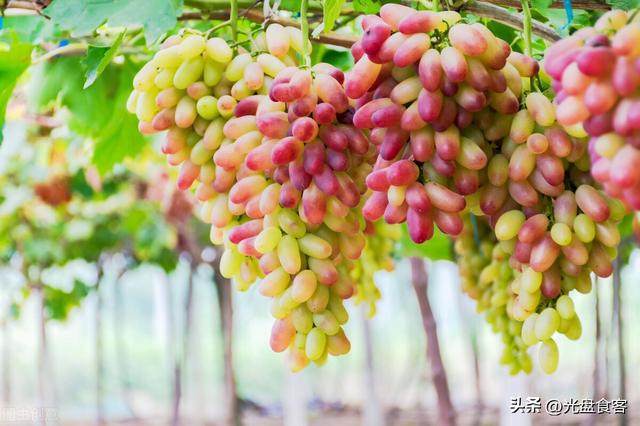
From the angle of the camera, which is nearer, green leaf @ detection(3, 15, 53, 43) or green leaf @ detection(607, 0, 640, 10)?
green leaf @ detection(607, 0, 640, 10)

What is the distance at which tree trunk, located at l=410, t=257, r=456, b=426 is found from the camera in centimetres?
208

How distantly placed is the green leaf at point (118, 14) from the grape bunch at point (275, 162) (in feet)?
0.32

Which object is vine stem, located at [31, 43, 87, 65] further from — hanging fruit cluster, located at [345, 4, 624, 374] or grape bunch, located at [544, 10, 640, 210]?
grape bunch, located at [544, 10, 640, 210]

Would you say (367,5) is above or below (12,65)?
above

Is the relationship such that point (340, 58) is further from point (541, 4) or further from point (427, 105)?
point (427, 105)

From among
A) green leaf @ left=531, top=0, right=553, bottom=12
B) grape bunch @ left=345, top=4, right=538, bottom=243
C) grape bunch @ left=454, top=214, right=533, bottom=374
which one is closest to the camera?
grape bunch @ left=345, top=4, right=538, bottom=243

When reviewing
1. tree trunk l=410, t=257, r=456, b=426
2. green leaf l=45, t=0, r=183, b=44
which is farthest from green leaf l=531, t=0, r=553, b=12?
tree trunk l=410, t=257, r=456, b=426

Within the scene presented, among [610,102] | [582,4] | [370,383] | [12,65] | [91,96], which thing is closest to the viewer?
[610,102]

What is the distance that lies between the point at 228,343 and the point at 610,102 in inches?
219

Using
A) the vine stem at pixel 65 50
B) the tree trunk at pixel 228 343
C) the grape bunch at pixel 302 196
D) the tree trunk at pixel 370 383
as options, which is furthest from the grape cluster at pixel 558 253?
the tree trunk at pixel 228 343

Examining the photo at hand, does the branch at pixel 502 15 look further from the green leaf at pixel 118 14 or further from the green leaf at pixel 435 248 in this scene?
the green leaf at pixel 435 248

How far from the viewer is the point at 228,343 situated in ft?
19.3

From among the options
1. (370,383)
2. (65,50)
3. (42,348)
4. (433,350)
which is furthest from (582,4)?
(42,348)

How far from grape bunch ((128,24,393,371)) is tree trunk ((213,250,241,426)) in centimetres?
516
